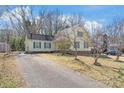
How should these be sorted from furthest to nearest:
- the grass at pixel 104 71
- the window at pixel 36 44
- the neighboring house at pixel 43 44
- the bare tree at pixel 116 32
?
1. the window at pixel 36 44
2. the neighboring house at pixel 43 44
3. the bare tree at pixel 116 32
4. the grass at pixel 104 71

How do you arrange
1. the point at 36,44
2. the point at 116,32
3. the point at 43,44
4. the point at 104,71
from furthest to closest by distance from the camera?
the point at 43,44 → the point at 36,44 → the point at 116,32 → the point at 104,71

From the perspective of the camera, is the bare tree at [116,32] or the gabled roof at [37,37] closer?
the bare tree at [116,32]

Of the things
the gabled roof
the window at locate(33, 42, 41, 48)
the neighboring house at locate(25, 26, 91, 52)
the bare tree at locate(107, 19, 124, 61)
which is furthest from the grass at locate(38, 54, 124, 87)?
the gabled roof

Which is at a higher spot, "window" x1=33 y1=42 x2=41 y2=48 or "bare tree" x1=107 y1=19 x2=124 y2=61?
"bare tree" x1=107 y1=19 x2=124 y2=61

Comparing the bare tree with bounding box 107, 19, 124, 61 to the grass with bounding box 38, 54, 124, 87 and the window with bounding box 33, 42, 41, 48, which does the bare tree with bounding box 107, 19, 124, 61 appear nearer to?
the grass with bounding box 38, 54, 124, 87

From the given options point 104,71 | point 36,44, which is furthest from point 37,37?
point 104,71

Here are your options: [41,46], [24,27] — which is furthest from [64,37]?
[24,27]

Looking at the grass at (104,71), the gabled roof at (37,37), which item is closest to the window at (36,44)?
the gabled roof at (37,37)

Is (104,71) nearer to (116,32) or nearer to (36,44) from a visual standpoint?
(116,32)

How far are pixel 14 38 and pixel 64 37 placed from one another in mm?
10829

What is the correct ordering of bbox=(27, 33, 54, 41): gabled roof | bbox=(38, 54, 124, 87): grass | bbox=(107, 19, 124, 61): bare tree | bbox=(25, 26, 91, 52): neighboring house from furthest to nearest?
1. bbox=(27, 33, 54, 41): gabled roof
2. bbox=(25, 26, 91, 52): neighboring house
3. bbox=(107, 19, 124, 61): bare tree
4. bbox=(38, 54, 124, 87): grass

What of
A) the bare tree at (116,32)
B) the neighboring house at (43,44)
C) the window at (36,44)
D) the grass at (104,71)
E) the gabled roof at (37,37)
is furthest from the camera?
the gabled roof at (37,37)

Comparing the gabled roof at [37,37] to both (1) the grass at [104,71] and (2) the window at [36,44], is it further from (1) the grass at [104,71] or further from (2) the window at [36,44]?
(1) the grass at [104,71]
